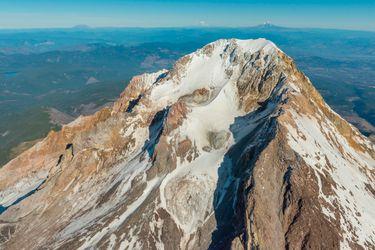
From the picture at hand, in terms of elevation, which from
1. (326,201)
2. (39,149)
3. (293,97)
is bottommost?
(39,149)

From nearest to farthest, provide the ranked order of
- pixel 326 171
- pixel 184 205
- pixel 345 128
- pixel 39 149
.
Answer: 1. pixel 326 171
2. pixel 184 205
3. pixel 345 128
4. pixel 39 149

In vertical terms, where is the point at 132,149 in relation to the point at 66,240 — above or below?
above

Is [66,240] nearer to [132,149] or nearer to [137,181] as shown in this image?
[137,181]

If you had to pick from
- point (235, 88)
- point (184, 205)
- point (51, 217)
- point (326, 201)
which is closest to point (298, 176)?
point (326, 201)

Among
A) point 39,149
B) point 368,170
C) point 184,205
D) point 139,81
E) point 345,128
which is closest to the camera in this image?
point 184,205

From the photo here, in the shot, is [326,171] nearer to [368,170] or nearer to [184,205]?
[368,170]

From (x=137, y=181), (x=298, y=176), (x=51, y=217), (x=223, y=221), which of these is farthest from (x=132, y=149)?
(x=298, y=176)

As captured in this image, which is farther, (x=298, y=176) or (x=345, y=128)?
(x=345, y=128)
